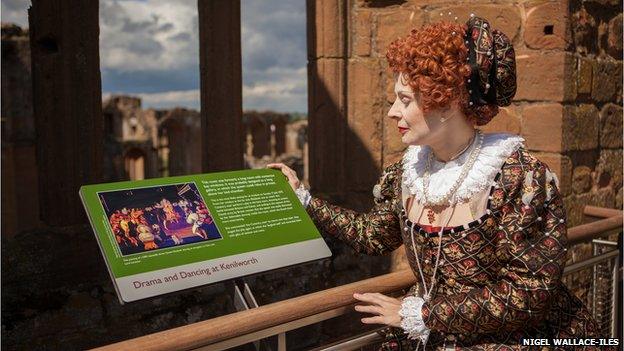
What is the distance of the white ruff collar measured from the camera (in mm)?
1617

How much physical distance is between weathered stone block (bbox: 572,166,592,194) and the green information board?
76.0 inches

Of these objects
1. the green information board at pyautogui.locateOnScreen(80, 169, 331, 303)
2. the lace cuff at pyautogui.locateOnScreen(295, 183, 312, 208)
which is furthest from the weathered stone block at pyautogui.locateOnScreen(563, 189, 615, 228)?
the green information board at pyautogui.locateOnScreen(80, 169, 331, 303)

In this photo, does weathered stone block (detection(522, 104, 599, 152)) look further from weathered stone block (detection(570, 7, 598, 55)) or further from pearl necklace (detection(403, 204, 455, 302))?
pearl necklace (detection(403, 204, 455, 302))


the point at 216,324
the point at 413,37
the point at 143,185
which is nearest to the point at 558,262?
the point at 413,37

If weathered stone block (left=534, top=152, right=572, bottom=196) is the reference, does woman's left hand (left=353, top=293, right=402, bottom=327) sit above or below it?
below

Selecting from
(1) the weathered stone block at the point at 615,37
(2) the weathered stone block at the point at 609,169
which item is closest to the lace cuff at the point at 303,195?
(2) the weathered stone block at the point at 609,169

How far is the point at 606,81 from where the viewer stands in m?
3.55

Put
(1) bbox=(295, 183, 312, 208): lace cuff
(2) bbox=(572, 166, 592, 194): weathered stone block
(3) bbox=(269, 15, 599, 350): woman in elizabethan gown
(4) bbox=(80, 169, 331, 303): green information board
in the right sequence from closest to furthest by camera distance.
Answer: (3) bbox=(269, 15, 599, 350): woman in elizabethan gown
(4) bbox=(80, 169, 331, 303): green information board
(1) bbox=(295, 183, 312, 208): lace cuff
(2) bbox=(572, 166, 592, 194): weathered stone block

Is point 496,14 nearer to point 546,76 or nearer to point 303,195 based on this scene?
point 546,76

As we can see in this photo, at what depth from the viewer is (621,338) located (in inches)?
123

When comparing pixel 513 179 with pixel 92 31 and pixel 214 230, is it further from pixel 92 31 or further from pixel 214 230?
pixel 92 31

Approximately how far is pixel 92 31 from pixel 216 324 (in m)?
1.99

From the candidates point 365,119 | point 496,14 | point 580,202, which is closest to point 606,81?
point 580,202

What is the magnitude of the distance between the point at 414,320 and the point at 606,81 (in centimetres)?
261
